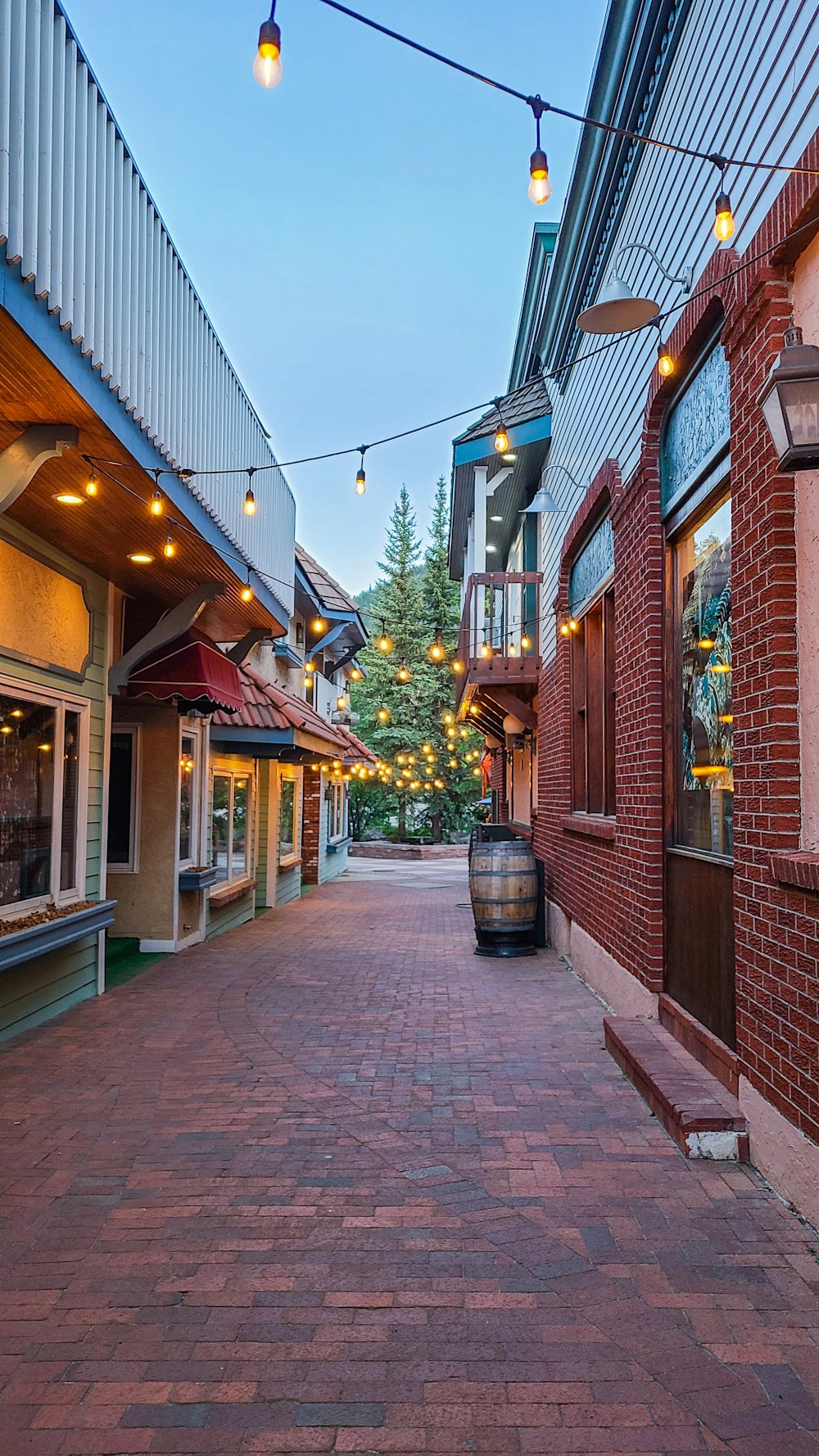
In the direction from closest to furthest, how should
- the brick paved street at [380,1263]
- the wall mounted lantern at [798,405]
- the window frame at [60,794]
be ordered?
the brick paved street at [380,1263] → the wall mounted lantern at [798,405] → the window frame at [60,794]

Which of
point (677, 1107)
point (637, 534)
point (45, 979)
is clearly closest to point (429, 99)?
point (637, 534)

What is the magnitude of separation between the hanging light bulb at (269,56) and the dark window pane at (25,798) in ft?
14.8

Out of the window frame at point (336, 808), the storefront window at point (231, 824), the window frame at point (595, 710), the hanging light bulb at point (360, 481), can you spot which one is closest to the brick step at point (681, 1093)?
the window frame at point (595, 710)

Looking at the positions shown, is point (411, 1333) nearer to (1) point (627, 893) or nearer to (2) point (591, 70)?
(1) point (627, 893)

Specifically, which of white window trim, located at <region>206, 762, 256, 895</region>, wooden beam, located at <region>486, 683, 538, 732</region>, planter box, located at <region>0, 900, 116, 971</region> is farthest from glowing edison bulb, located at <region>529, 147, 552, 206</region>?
wooden beam, located at <region>486, 683, 538, 732</region>

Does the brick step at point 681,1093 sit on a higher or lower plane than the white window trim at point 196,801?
lower

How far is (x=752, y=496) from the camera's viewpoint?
13.5 ft

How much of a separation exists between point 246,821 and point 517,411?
6.77 m

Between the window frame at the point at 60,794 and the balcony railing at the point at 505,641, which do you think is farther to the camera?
the balcony railing at the point at 505,641

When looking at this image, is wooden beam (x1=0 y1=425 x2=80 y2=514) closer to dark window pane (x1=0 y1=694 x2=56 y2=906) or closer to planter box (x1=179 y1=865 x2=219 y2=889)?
dark window pane (x1=0 y1=694 x2=56 y2=906)

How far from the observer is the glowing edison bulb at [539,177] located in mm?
3344

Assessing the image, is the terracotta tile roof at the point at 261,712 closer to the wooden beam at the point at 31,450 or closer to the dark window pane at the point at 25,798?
the dark window pane at the point at 25,798

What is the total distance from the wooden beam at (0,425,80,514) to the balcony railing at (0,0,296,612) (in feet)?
1.17

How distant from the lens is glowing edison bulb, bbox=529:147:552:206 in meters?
3.34
